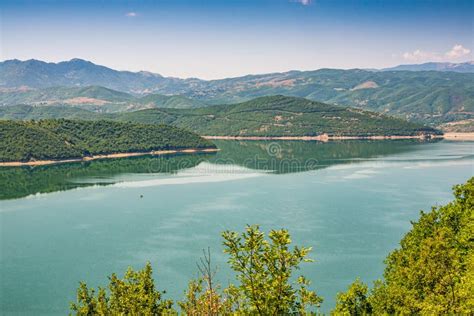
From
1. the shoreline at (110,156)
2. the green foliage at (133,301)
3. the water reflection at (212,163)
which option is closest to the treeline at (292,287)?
the green foliage at (133,301)

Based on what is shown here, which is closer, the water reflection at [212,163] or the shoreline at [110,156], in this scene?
the water reflection at [212,163]

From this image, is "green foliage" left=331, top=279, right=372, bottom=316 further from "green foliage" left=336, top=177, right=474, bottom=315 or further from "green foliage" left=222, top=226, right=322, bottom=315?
"green foliage" left=222, top=226, right=322, bottom=315

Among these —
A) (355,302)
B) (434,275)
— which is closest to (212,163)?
(355,302)

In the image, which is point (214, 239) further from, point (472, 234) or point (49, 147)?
point (49, 147)

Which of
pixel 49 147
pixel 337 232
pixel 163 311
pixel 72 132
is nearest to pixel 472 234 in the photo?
pixel 163 311

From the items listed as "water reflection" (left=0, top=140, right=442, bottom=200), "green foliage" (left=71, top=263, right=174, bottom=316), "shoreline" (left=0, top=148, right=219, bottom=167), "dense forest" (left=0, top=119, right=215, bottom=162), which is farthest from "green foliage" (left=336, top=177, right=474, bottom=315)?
"dense forest" (left=0, top=119, right=215, bottom=162)

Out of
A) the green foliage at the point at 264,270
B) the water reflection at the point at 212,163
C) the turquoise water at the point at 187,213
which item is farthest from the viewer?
the water reflection at the point at 212,163

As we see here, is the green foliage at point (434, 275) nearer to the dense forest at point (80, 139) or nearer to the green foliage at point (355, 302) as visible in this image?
the green foliage at point (355, 302)
